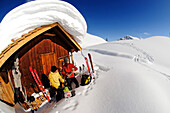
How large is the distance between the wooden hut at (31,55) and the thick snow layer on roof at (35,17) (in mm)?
215

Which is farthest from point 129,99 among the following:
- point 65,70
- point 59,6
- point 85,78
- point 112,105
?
point 59,6

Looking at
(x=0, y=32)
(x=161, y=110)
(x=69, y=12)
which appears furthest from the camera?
(x=69, y=12)

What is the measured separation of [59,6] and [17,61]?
2.97 m

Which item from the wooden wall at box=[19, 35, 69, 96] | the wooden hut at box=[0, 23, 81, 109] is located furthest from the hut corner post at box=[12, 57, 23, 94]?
the wooden wall at box=[19, 35, 69, 96]

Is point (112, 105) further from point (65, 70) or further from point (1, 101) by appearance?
point (1, 101)

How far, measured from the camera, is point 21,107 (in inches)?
119

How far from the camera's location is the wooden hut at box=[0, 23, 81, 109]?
299 centimetres

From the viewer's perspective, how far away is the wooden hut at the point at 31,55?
299 centimetres

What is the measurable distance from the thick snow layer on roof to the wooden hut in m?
0.21

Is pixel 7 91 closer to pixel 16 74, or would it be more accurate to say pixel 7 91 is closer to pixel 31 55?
pixel 16 74

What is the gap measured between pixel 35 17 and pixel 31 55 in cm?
168

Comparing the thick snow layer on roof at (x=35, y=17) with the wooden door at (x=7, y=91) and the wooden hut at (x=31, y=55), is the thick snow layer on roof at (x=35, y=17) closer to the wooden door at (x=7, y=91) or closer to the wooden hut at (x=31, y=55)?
the wooden hut at (x=31, y=55)

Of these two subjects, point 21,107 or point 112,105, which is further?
point 21,107

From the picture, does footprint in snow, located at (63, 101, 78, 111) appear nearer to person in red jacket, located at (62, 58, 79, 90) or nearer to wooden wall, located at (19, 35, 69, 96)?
person in red jacket, located at (62, 58, 79, 90)
